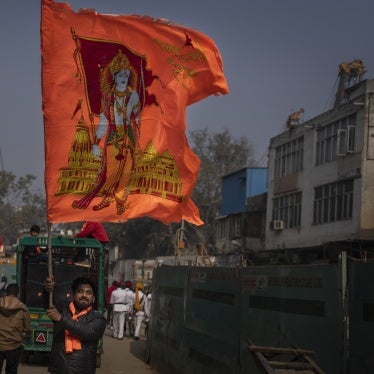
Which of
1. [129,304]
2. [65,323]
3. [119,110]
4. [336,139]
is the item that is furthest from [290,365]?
[336,139]

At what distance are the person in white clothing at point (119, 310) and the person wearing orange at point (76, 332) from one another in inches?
705

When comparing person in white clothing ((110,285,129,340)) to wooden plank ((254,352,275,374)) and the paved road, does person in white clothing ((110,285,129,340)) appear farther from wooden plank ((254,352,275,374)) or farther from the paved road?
wooden plank ((254,352,275,374))

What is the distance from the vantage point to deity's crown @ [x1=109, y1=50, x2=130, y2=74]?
8.71 m

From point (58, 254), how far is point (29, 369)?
7.57 feet

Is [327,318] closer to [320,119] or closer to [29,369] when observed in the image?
[29,369]

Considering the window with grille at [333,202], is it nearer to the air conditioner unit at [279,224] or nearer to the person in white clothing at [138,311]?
the air conditioner unit at [279,224]

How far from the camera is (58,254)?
1636 centimetres

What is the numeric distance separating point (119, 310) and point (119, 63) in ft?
55.4

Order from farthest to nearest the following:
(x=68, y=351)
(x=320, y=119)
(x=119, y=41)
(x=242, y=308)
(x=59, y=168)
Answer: (x=320, y=119) → (x=242, y=308) → (x=119, y=41) → (x=59, y=168) → (x=68, y=351)

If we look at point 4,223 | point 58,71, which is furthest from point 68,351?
point 4,223

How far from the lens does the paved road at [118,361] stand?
16.0 m

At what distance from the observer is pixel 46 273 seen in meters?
16.4

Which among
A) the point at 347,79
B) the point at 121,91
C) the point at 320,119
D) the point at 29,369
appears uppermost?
the point at 347,79

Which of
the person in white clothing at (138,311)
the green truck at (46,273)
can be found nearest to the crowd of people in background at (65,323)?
the green truck at (46,273)
